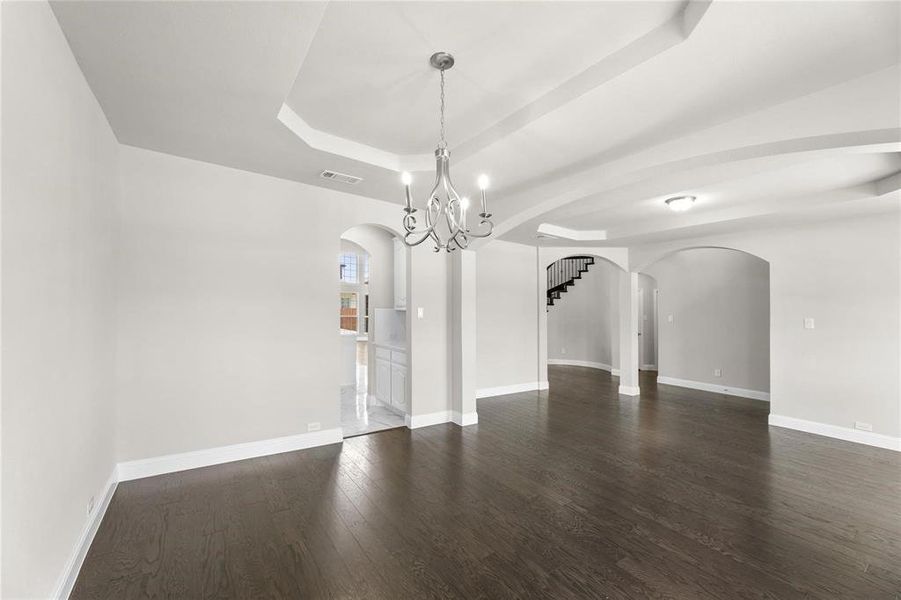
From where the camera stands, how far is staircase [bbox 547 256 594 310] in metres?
10.5

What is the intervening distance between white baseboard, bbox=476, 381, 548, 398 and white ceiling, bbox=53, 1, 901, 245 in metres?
4.05

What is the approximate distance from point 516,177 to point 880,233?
4404mm

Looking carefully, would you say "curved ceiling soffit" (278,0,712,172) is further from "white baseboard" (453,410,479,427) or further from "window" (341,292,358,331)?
"window" (341,292,358,331)

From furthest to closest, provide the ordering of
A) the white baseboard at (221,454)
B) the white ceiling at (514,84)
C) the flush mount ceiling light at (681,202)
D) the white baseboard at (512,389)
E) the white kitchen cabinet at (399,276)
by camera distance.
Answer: the white baseboard at (512,389) → the white kitchen cabinet at (399,276) → the flush mount ceiling light at (681,202) → the white baseboard at (221,454) → the white ceiling at (514,84)

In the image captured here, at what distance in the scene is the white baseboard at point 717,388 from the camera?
21.9ft

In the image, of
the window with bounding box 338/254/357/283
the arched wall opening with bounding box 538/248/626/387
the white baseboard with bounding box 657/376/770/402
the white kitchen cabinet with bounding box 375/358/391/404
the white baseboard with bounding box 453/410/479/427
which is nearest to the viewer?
the white baseboard with bounding box 453/410/479/427

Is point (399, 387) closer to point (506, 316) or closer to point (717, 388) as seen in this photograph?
point (506, 316)

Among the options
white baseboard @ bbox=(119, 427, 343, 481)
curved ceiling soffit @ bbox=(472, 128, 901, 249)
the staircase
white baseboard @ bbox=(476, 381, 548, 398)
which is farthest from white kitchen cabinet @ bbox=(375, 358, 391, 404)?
the staircase

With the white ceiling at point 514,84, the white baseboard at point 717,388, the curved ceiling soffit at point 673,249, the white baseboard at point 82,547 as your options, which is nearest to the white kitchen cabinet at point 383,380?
the white ceiling at point 514,84

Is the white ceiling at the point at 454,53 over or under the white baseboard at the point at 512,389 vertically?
over

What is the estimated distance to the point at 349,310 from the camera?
52.1ft

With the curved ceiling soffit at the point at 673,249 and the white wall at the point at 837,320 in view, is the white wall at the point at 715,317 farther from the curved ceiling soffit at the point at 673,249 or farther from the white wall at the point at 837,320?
the white wall at the point at 837,320

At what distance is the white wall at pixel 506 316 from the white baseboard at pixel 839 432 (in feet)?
11.7

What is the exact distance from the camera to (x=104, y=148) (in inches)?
112
